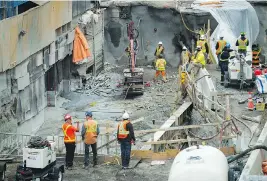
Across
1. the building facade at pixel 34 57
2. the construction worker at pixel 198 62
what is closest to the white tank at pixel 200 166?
the building facade at pixel 34 57

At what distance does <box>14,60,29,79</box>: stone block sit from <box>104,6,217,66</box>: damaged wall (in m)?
13.2

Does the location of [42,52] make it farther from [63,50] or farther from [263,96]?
[263,96]

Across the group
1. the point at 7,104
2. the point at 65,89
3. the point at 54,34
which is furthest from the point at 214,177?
the point at 65,89

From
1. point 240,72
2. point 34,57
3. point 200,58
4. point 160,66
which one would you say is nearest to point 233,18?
point 160,66

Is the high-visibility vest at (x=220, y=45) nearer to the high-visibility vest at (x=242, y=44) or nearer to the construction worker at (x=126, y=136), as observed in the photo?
the high-visibility vest at (x=242, y=44)

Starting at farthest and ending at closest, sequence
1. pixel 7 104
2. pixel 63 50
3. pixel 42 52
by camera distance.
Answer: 1. pixel 63 50
2. pixel 42 52
3. pixel 7 104

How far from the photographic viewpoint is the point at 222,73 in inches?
1032

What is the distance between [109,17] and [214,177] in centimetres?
2333

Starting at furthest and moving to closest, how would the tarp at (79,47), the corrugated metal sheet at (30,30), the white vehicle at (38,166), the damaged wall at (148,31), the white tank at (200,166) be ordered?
the damaged wall at (148,31) < the tarp at (79,47) < the corrugated metal sheet at (30,30) < the white vehicle at (38,166) < the white tank at (200,166)

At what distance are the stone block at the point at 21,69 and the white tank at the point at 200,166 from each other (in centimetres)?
894

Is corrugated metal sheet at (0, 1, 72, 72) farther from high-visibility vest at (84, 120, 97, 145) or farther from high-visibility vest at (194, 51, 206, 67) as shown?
high-visibility vest at (194, 51, 206, 67)

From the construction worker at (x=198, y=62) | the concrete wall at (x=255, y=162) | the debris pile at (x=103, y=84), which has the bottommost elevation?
the debris pile at (x=103, y=84)

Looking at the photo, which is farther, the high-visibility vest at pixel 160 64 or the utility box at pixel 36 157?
the high-visibility vest at pixel 160 64

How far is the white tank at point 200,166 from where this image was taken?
14383 millimetres
